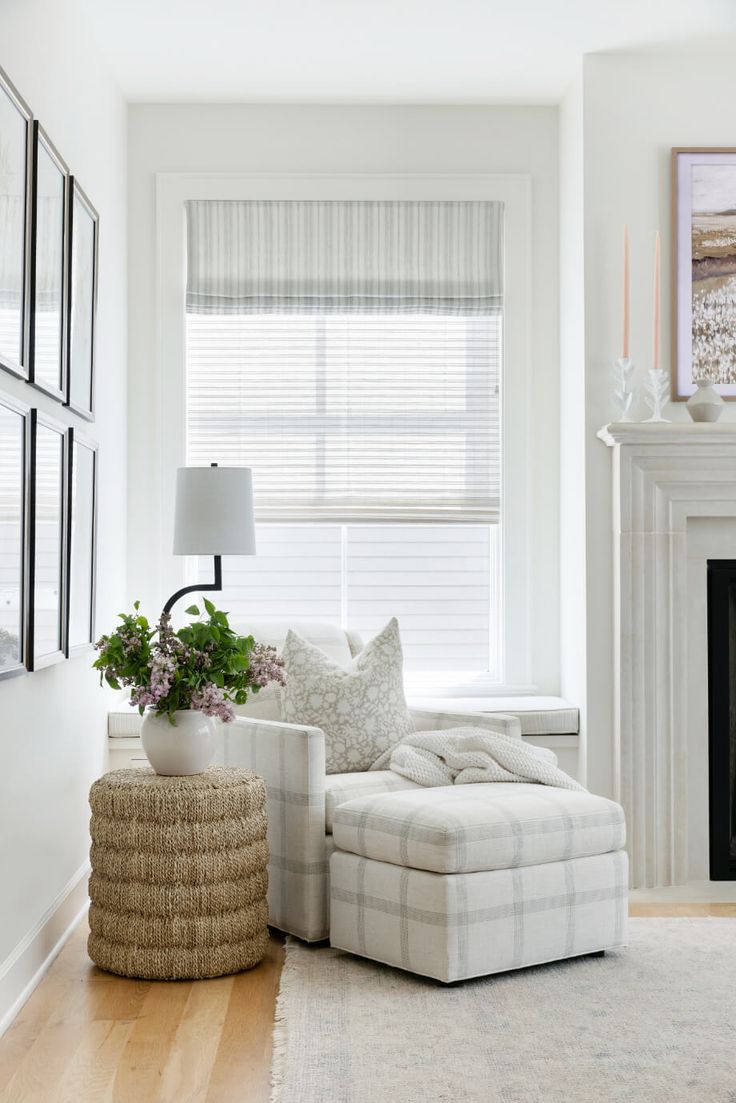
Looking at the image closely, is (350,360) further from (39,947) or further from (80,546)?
(39,947)

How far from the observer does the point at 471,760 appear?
3.47 m

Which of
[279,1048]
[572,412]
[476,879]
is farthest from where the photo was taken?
[572,412]

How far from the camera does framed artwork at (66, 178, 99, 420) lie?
11.4 feet

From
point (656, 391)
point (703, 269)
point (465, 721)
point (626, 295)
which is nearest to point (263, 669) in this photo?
point (465, 721)

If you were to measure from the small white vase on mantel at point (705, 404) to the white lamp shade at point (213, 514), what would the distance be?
1524 millimetres

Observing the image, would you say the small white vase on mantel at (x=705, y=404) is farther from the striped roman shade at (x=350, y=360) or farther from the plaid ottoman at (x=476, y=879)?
the plaid ottoman at (x=476, y=879)

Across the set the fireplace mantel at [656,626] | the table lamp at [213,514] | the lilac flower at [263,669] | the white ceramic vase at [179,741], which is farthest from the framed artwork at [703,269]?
the white ceramic vase at [179,741]

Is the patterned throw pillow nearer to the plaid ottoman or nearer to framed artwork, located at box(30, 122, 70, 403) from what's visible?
the plaid ottoman

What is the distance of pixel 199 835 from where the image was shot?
10.0 ft

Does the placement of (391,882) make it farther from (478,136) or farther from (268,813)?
(478,136)

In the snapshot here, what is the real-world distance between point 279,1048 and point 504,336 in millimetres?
2855

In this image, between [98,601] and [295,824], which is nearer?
[295,824]

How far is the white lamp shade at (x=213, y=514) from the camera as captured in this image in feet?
12.4

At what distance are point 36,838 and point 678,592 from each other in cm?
220
